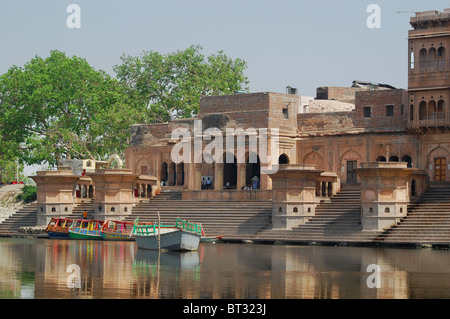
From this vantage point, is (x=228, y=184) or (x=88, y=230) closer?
(x=88, y=230)

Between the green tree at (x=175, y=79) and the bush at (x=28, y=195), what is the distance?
10633 millimetres

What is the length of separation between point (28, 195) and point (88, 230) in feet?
46.8

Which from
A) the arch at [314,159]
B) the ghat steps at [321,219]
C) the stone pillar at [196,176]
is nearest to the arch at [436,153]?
Answer: the ghat steps at [321,219]

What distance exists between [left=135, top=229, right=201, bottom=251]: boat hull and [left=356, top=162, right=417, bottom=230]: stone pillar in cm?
874

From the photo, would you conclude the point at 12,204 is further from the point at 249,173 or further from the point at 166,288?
the point at 166,288

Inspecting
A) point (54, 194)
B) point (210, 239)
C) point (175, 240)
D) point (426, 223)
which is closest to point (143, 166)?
point (54, 194)

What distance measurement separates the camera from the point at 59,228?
5334 centimetres

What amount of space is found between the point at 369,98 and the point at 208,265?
20.7 metres

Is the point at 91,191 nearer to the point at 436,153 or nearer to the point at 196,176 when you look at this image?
the point at 196,176

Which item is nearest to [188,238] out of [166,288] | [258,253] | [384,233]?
[258,253]

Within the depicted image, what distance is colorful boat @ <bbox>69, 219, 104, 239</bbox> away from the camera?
171ft

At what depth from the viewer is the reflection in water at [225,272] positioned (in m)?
28.1

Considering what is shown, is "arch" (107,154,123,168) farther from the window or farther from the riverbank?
the window
